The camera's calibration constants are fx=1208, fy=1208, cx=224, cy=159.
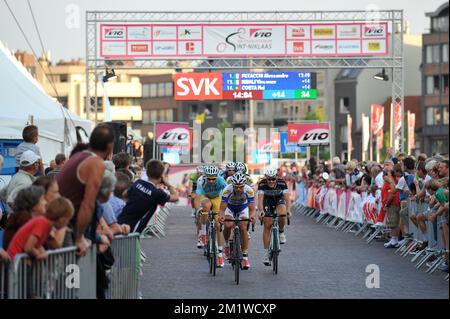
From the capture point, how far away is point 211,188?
63.4 feet

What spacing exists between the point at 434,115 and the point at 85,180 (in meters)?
101

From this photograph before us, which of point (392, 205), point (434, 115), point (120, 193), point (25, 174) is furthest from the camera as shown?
point (434, 115)

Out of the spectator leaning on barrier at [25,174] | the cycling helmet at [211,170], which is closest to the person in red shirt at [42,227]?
the spectator leaning on barrier at [25,174]

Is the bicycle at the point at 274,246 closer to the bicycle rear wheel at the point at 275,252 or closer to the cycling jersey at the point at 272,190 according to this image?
the bicycle rear wheel at the point at 275,252

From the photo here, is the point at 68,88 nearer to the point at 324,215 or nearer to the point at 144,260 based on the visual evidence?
the point at 324,215

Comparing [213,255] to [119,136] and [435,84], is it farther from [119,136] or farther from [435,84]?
[435,84]

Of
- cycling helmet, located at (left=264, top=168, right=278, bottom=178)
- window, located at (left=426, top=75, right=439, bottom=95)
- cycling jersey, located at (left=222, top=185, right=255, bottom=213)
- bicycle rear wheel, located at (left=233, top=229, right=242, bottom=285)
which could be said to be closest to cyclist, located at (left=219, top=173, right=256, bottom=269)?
cycling jersey, located at (left=222, top=185, right=255, bottom=213)

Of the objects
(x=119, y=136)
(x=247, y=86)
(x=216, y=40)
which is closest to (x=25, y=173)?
(x=119, y=136)

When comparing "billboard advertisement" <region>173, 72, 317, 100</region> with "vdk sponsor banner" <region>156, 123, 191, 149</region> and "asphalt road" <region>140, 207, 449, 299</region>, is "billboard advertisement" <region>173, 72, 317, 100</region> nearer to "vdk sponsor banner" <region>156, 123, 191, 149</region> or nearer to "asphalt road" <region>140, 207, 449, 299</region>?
"vdk sponsor banner" <region>156, 123, 191, 149</region>

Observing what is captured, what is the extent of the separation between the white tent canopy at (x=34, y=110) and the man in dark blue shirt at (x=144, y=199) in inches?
309

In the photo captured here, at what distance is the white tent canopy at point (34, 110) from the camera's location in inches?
840

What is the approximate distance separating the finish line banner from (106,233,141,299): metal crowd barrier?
28049mm

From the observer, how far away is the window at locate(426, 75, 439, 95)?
107188 millimetres

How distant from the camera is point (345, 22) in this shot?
1551 inches
